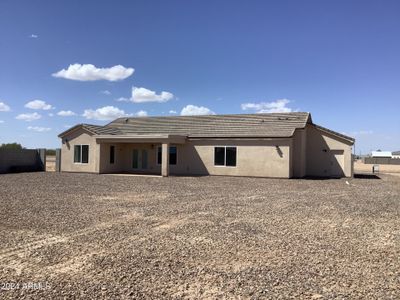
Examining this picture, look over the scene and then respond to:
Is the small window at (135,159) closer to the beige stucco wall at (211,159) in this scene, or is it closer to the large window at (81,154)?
the beige stucco wall at (211,159)

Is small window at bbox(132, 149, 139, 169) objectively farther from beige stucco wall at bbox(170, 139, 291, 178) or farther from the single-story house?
beige stucco wall at bbox(170, 139, 291, 178)

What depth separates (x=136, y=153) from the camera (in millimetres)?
29766

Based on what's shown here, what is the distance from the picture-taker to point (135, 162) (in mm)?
29797

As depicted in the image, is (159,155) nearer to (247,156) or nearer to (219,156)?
(219,156)

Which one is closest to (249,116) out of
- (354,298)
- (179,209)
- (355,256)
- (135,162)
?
(135,162)

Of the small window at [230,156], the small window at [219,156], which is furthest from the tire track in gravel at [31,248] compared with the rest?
the small window at [219,156]

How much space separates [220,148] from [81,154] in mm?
10408

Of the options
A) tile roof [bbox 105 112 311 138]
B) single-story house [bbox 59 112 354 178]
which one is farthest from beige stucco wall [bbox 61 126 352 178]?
tile roof [bbox 105 112 311 138]

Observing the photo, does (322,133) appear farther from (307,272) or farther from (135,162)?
(307,272)

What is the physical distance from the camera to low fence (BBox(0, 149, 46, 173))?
29183 mm

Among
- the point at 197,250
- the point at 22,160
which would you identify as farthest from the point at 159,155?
the point at 197,250

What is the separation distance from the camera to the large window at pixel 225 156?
2620cm

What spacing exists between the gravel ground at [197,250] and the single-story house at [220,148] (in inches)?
502

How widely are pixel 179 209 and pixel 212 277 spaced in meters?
6.08
